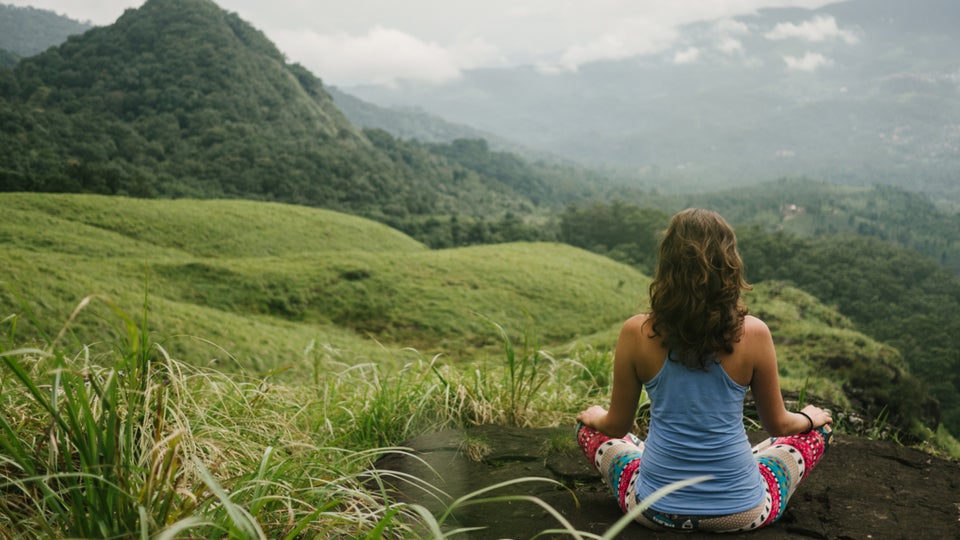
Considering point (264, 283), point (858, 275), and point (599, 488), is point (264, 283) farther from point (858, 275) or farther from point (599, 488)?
point (858, 275)

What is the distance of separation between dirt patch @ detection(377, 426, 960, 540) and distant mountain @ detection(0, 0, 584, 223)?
A: 32.1 m

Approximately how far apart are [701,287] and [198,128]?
3034 inches

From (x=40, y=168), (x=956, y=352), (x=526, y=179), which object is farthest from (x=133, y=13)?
(x=956, y=352)

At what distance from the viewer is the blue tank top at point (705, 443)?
2715mm

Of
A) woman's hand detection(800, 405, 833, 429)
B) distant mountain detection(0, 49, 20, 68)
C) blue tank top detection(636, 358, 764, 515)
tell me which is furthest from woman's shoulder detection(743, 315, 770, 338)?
distant mountain detection(0, 49, 20, 68)

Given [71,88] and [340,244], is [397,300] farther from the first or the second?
[71,88]

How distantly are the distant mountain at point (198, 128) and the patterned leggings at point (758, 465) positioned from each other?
109 feet

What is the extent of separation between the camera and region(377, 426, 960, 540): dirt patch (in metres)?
2.97

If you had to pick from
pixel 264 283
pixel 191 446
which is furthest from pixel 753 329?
pixel 264 283

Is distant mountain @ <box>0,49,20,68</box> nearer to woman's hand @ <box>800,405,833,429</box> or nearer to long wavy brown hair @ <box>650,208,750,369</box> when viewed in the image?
long wavy brown hair @ <box>650,208,750,369</box>

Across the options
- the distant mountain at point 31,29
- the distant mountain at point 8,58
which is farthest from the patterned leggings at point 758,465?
the distant mountain at point 31,29

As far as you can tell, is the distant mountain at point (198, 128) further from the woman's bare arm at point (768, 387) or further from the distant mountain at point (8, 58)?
the woman's bare arm at point (768, 387)

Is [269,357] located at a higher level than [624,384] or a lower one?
lower

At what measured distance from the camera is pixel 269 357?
38.9 feet
